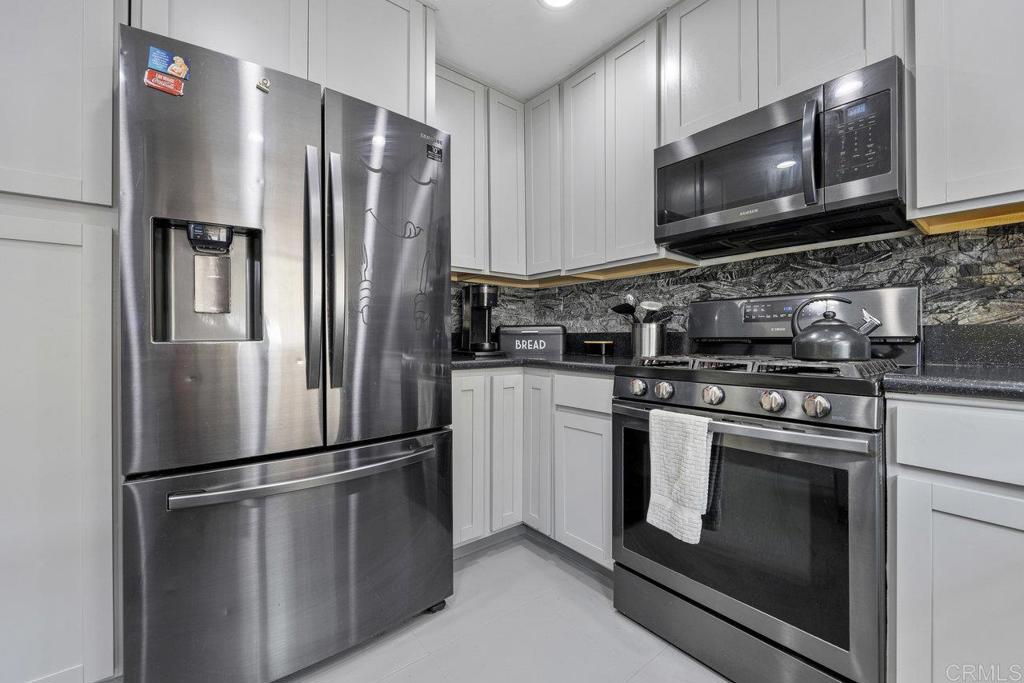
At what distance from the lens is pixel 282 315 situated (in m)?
1.31

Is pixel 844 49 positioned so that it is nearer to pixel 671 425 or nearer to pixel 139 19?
pixel 671 425

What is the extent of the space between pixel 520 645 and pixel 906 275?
→ 1.94 metres

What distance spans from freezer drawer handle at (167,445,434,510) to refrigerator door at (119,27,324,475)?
9cm

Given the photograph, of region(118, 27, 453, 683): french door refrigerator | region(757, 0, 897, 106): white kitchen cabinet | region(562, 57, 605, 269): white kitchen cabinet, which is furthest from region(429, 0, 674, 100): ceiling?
region(118, 27, 453, 683): french door refrigerator

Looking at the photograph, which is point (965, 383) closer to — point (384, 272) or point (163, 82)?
point (384, 272)

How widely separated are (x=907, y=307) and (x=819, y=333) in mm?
436

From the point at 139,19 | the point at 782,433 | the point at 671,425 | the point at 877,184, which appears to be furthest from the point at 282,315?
the point at 877,184

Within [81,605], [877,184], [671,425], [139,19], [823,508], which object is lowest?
[81,605]

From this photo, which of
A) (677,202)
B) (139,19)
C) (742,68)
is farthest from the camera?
(677,202)

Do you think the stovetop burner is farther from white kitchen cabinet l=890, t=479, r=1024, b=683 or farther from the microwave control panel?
the microwave control panel

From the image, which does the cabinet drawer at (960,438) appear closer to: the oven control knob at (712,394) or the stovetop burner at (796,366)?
the stovetop burner at (796,366)

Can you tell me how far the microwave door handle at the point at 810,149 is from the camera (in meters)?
1.43

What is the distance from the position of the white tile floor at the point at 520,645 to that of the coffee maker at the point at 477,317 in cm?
115

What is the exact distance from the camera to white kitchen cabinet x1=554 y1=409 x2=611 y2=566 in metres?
1.83
